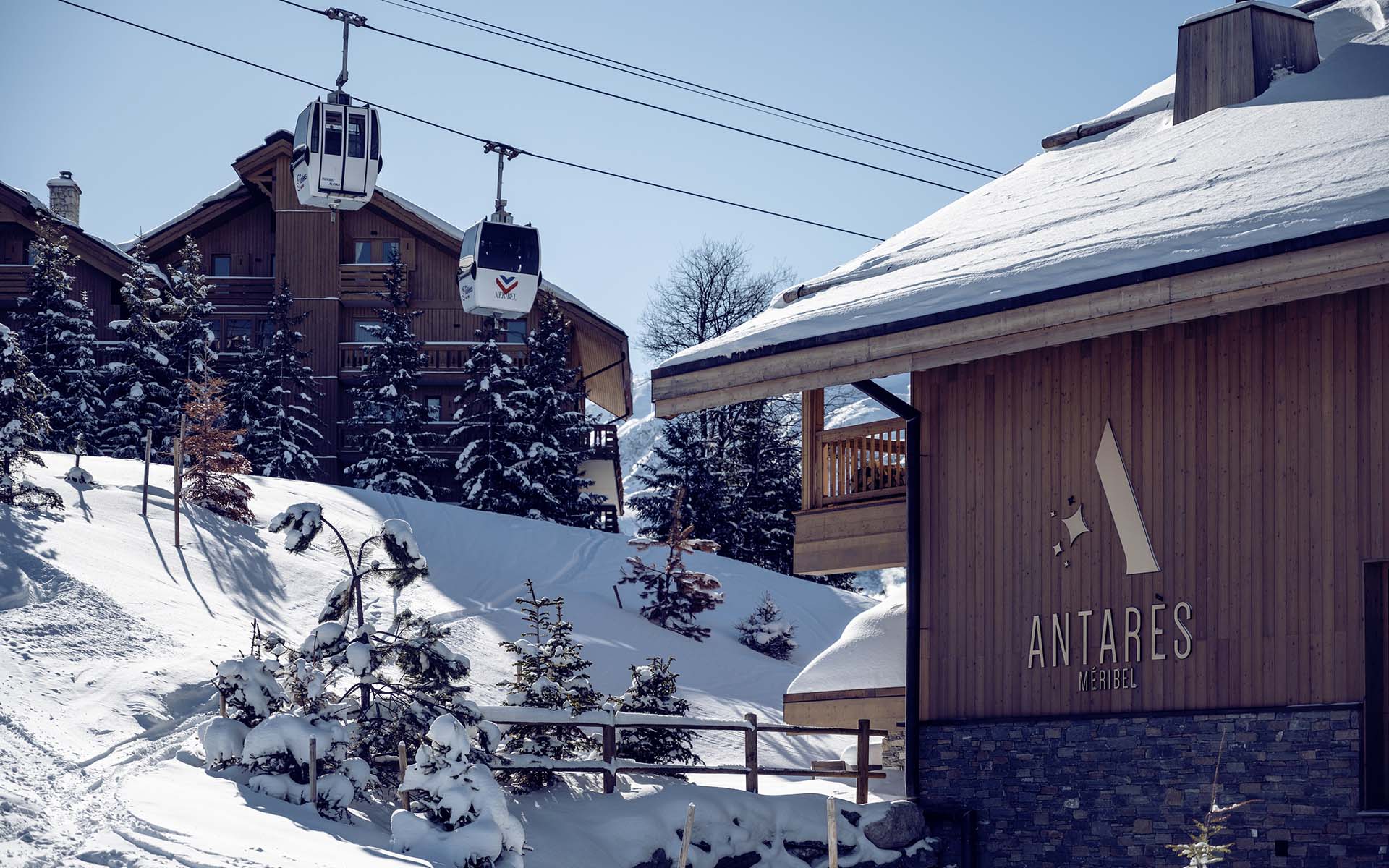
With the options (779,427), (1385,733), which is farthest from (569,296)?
(1385,733)

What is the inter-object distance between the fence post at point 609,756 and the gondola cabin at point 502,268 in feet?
49.4

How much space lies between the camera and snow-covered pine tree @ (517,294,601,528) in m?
37.9

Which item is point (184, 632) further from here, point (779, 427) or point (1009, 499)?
point (779, 427)

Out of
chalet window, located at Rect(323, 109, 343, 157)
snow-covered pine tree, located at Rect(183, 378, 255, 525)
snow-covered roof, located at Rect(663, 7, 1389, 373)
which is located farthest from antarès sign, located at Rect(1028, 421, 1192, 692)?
snow-covered pine tree, located at Rect(183, 378, 255, 525)

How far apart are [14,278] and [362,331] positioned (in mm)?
9366

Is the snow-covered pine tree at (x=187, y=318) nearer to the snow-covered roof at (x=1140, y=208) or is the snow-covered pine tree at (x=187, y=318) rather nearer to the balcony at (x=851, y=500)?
the balcony at (x=851, y=500)

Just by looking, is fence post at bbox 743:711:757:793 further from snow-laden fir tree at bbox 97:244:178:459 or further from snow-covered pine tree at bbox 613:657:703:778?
snow-laden fir tree at bbox 97:244:178:459

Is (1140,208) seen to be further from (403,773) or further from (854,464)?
(403,773)

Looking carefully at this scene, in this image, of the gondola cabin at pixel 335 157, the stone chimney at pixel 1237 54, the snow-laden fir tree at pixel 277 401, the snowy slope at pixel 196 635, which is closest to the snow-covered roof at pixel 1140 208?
the stone chimney at pixel 1237 54

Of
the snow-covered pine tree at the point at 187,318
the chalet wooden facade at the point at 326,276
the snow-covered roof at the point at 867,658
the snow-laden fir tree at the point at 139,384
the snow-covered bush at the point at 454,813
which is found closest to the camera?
the snow-covered bush at the point at 454,813

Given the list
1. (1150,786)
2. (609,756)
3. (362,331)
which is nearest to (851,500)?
(609,756)

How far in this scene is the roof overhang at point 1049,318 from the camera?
11.6 metres

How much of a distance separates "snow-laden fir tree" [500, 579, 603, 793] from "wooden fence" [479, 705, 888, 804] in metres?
0.16

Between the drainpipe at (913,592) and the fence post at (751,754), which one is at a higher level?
the drainpipe at (913,592)
